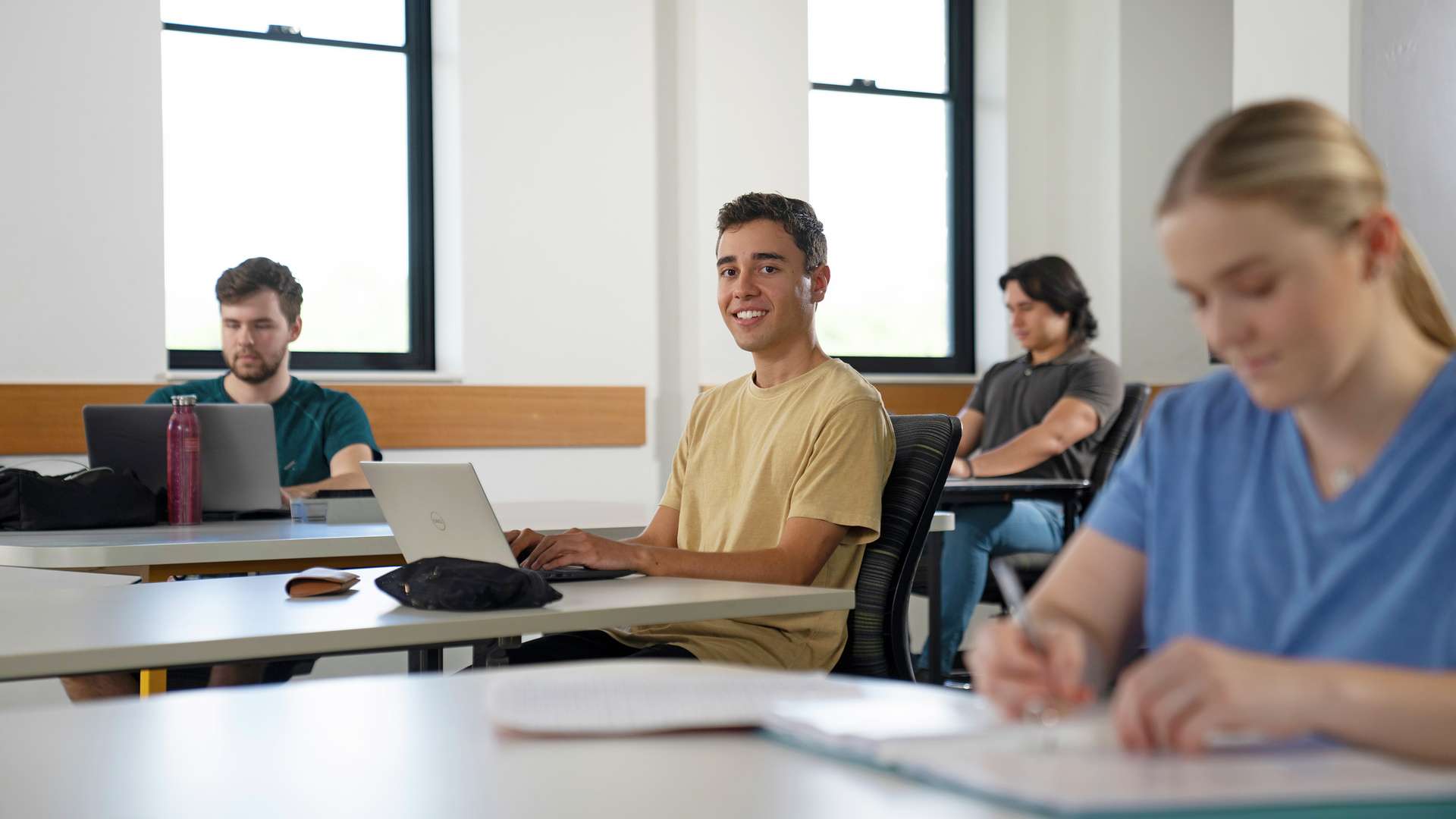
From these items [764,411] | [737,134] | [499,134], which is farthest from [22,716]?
[737,134]

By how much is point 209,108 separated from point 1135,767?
4.45m

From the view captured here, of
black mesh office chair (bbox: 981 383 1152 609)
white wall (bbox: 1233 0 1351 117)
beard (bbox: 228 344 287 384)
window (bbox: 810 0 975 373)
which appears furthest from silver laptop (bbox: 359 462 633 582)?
window (bbox: 810 0 975 373)

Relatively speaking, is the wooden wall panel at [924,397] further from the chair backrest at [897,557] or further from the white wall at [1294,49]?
the chair backrest at [897,557]

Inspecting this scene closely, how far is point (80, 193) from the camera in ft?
13.4

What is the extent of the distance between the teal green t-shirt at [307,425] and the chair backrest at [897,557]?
5.89 feet

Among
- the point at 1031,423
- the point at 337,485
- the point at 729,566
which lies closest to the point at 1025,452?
the point at 1031,423

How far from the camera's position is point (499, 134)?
464 cm

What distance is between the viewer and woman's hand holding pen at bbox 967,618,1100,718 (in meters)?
0.91

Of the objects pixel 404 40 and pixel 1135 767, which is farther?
pixel 404 40

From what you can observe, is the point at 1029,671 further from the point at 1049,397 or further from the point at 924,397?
the point at 924,397

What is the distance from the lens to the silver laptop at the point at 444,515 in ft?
6.19

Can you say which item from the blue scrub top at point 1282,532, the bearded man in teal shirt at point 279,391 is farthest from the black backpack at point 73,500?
the blue scrub top at point 1282,532

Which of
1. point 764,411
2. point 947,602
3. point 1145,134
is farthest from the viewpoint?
point 1145,134

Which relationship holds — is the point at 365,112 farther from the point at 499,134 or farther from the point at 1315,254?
the point at 1315,254
